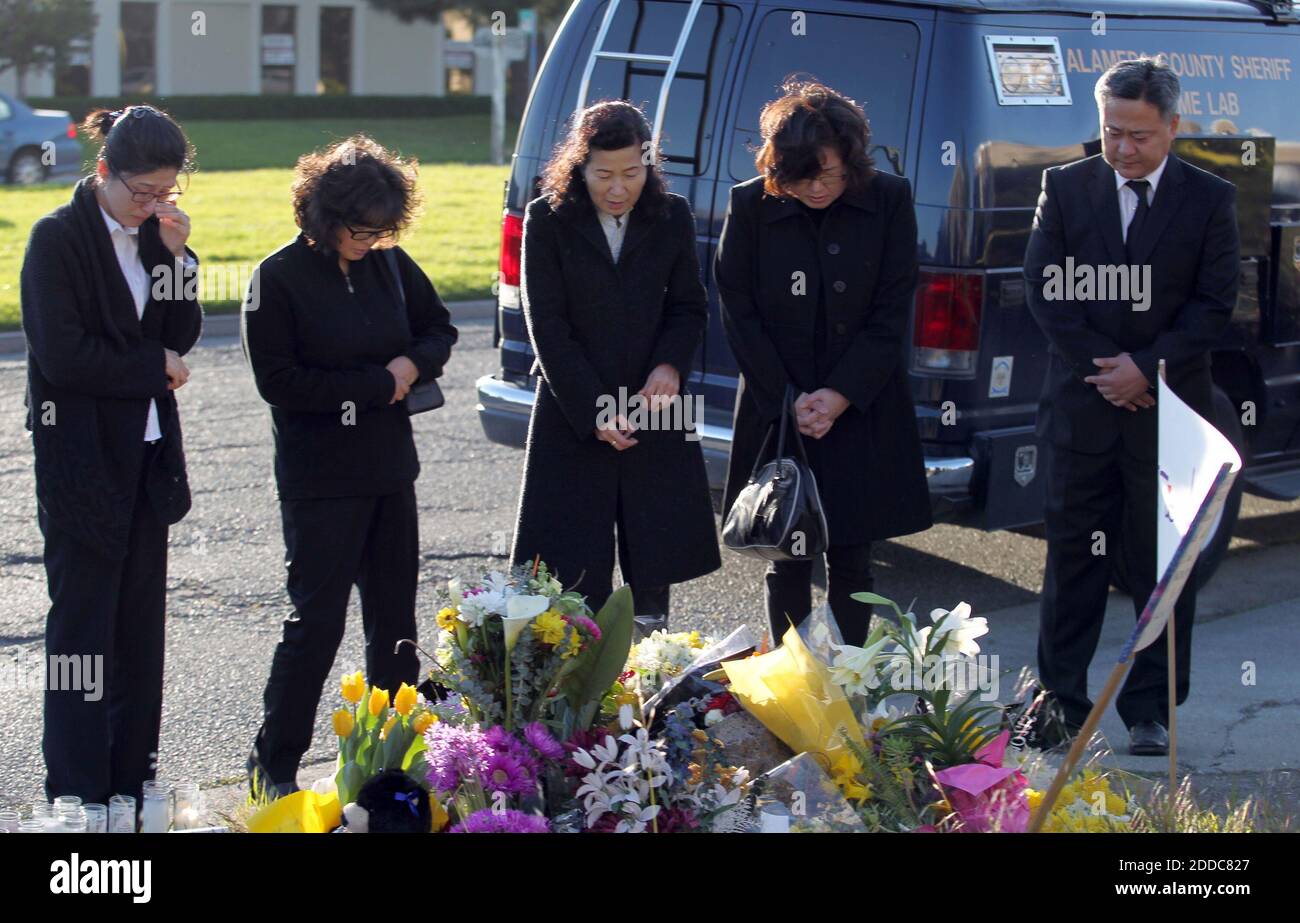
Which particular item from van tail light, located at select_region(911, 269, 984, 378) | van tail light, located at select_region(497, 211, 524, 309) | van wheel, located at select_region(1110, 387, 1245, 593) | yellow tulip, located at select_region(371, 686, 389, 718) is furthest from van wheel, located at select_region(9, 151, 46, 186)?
yellow tulip, located at select_region(371, 686, 389, 718)

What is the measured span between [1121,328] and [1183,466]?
1888 millimetres

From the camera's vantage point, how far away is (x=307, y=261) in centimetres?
406

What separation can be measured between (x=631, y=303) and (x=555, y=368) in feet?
0.92

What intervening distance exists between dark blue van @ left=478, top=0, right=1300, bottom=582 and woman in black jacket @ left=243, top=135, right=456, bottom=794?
6.57 feet

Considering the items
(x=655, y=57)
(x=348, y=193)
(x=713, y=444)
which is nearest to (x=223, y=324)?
(x=655, y=57)

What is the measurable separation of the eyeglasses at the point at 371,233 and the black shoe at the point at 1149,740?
2501mm

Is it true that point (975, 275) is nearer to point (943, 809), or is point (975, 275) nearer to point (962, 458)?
point (962, 458)

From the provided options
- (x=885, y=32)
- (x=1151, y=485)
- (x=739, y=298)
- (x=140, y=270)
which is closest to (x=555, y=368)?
(x=739, y=298)

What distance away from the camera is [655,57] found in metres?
6.24

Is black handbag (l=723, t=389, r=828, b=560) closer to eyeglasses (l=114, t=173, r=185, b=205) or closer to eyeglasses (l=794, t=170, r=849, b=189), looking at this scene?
eyeglasses (l=794, t=170, r=849, b=189)

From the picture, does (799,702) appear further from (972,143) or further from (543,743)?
(972,143)

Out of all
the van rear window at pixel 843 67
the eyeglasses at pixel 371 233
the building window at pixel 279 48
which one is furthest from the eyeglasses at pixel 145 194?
the building window at pixel 279 48

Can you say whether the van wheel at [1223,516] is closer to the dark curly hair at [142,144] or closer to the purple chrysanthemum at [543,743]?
the purple chrysanthemum at [543,743]

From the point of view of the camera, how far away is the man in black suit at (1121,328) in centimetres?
448
